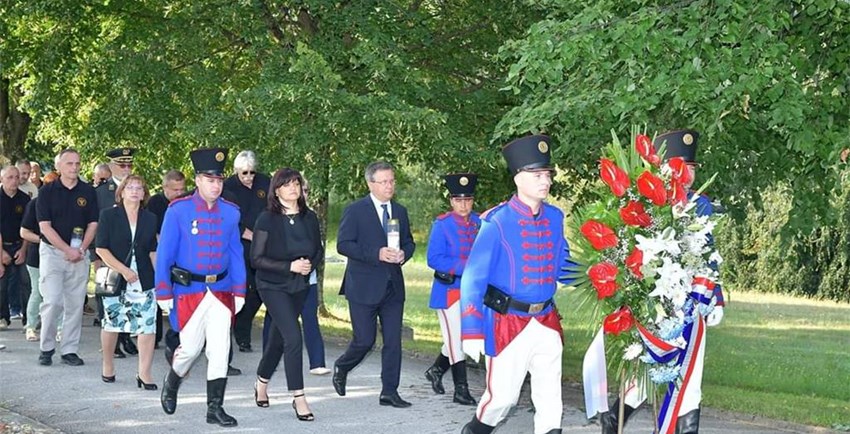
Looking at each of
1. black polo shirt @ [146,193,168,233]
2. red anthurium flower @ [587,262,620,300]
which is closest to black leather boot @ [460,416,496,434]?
red anthurium flower @ [587,262,620,300]

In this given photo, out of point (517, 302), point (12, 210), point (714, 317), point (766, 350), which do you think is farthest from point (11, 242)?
point (766, 350)

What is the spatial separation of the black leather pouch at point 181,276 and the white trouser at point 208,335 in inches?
6.9

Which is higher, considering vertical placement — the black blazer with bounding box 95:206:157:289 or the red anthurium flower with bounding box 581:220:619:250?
the red anthurium flower with bounding box 581:220:619:250

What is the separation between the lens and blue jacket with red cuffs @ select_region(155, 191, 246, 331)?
10312 millimetres

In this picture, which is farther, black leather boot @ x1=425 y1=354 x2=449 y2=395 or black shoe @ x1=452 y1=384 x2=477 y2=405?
black leather boot @ x1=425 y1=354 x2=449 y2=395

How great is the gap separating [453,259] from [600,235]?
3.63 m

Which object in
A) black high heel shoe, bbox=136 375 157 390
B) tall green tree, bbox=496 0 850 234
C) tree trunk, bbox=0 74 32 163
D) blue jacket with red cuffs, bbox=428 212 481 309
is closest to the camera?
tall green tree, bbox=496 0 850 234

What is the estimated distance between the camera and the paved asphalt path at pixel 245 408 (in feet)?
33.3

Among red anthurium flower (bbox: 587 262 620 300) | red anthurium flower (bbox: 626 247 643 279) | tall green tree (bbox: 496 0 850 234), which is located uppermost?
tall green tree (bbox: 496 0 850 234)

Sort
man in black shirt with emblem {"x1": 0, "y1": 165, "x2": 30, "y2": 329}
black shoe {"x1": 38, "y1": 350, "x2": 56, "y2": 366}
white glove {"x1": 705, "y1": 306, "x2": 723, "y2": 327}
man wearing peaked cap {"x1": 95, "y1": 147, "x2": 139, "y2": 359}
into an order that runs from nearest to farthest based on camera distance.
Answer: white glove {"x1": 705, "y1": 306, "x2": 723, "y2": 327}
black shoe {"x1": 38, "y1": 350, "x2": 56, "y2": 366}
man wearing peaked cap {"x1": 95, "y1": 147, "x2": 139, "y2": 359}
man in black shirt with emblem {"x1": 0, "y1": 165, "x2": 30, "y2": 329}

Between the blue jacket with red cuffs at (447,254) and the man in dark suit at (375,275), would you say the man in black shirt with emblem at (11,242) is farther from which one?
the blue jacket with red cuffs at (447,254)

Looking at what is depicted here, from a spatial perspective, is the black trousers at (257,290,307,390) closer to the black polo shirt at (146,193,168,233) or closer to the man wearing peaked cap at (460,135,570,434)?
the man wearing peaked cap at (460,135,570,434)

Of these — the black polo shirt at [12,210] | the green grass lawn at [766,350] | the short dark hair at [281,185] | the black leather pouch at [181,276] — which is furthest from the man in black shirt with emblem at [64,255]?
the green grass lawn at [766,350]

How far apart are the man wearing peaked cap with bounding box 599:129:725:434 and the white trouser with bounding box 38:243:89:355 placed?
5966 millimetres
